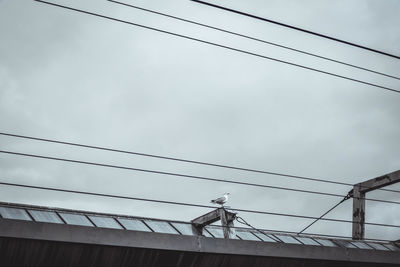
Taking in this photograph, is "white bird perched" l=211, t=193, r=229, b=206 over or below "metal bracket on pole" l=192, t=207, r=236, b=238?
over

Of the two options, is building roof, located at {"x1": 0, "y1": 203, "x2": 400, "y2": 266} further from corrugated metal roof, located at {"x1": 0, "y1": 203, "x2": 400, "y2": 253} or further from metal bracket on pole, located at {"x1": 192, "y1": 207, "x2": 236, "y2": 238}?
metal bracket on pole, located at {"x1": 192, "y1": 207, "x2": 236, "y2": 238}

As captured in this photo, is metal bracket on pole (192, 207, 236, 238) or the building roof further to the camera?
metal bracket on pole (192, 207, 236, 238)

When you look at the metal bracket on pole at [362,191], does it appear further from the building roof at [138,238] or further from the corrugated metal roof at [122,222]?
the building roof at [138,238]

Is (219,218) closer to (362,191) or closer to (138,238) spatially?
(362,191)

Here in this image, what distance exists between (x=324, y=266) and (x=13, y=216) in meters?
6.99

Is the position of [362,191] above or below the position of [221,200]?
above

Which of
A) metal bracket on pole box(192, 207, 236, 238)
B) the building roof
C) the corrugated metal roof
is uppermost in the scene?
metal bracket on pole box(192, 207, 236, 238)

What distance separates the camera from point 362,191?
19.7 m

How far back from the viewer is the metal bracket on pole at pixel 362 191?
1780cm

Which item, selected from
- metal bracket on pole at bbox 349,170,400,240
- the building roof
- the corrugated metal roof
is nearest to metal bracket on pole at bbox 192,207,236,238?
the corrugated metal roof

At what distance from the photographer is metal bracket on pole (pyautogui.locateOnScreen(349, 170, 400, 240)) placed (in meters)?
17.8

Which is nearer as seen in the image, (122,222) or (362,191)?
(122,222)

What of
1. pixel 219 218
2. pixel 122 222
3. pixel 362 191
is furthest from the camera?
pixel 362 191

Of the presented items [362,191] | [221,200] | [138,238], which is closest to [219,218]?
[221,200]
